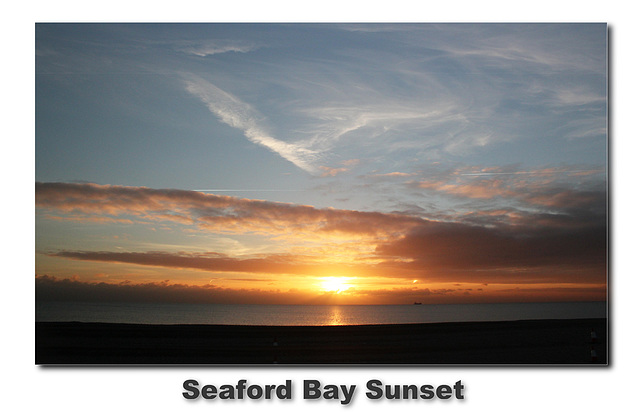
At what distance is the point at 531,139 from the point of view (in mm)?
5934

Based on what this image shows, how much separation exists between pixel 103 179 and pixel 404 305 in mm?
3664

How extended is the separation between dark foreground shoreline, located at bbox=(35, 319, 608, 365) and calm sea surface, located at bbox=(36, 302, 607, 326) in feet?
0.31

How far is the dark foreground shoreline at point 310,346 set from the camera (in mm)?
5641

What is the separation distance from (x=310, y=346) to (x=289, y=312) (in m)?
0.72

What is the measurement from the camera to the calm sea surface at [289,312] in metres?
5.84

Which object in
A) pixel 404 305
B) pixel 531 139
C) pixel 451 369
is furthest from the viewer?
pixel 404 305

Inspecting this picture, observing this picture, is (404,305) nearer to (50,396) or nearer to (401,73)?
(401,73)

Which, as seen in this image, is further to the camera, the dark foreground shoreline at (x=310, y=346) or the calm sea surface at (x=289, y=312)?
the calm sea surface at (x=289, y=312)

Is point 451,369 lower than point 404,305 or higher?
lower

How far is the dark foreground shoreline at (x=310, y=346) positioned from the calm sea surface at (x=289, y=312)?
9 cm

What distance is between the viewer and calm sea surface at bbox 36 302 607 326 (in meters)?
5.84

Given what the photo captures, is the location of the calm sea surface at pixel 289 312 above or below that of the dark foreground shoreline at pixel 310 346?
above

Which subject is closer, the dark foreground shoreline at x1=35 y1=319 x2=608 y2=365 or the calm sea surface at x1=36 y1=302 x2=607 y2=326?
the dark foreground shoreline at x1=35 y1=319 x2=608 y2=365
